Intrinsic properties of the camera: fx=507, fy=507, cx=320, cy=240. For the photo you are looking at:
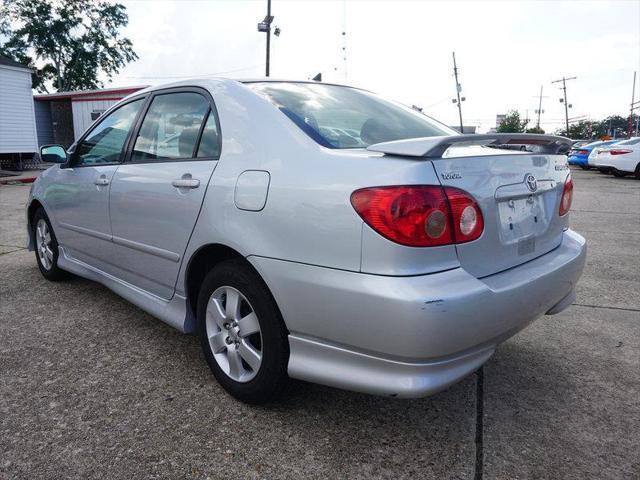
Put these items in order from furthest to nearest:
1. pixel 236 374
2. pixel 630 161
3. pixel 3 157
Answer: pixel 3 157 → pixel 630 161 → pixel 236 374

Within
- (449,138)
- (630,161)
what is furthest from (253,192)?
(630,161)

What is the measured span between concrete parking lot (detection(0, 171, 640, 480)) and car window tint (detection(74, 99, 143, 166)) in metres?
1.11

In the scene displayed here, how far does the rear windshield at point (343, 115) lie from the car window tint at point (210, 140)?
10.4 inches

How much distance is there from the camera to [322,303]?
188 cm

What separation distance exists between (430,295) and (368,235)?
0.97 ft

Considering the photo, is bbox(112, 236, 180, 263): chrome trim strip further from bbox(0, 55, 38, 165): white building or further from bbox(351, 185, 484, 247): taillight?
bbox(0, 55, 38, 165): white building

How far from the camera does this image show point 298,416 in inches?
89.0

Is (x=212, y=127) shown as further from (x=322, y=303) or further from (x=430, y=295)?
(x=430, y=295)

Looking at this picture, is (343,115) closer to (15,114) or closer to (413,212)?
(413,212)

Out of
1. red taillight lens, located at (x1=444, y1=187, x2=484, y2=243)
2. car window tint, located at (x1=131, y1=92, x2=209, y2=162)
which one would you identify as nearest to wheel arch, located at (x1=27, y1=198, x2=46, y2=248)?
car window tint, located at (x1=131, y1=92, x2=209, y2=162)

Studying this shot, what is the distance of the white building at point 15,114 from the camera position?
63.3ft

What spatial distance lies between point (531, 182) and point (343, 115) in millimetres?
950

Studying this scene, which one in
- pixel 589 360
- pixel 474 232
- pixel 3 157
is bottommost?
pixel 589 360

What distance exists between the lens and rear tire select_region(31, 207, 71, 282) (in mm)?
4117
